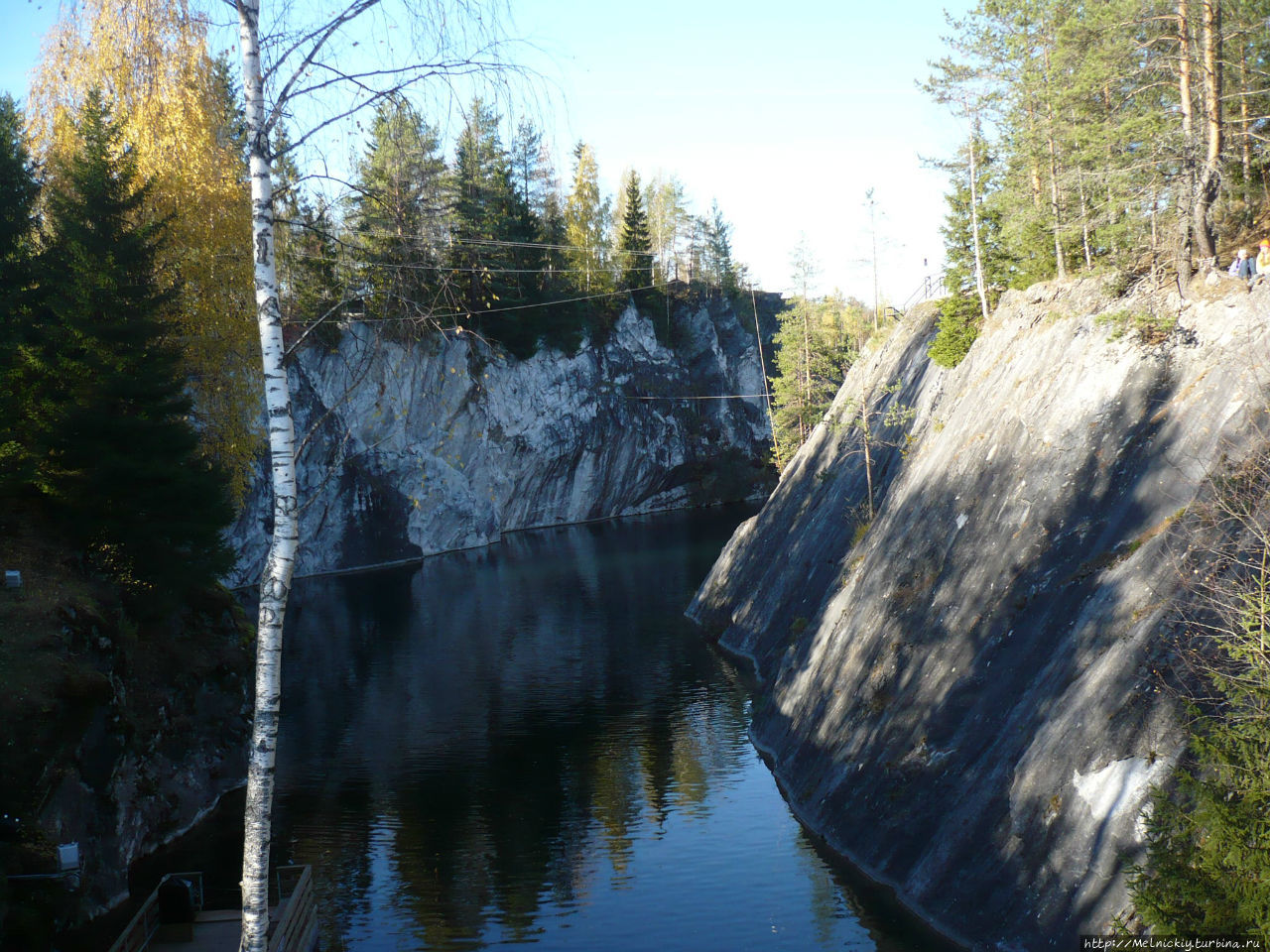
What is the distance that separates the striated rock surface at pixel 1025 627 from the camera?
1367 centimetres

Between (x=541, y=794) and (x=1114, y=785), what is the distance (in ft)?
49.1

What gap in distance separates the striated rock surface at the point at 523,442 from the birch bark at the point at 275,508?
3918 centimetres

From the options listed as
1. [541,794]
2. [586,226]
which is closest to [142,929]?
[541,794]

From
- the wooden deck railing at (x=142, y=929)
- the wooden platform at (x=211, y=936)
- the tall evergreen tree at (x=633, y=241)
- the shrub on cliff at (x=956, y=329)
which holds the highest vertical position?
the tall evergreen tree at (x=633, y=241)

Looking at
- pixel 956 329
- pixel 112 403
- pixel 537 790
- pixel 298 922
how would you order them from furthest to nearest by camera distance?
pixel 956 329
pixel 537 790
pixel 112 403
pixel 298 922

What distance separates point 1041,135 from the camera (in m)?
26.2

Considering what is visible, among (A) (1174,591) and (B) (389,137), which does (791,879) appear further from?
(B) (389,137)

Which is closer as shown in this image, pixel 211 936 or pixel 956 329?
pixel 211 936

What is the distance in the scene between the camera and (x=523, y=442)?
76.4 metres

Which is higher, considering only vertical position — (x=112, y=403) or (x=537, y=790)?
(x=112, y=403)

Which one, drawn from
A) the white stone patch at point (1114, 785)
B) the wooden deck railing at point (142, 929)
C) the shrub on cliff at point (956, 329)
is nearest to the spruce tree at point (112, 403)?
the wooden deck railing at point (142, 929)

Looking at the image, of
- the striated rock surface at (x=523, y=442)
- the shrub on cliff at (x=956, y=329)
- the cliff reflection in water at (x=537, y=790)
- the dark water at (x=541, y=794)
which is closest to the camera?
the dark water at (x=541, y=794)

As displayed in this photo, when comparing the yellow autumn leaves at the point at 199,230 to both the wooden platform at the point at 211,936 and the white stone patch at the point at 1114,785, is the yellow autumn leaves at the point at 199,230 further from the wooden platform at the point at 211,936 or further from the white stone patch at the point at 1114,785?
the white stone patch at the point at 1114,785

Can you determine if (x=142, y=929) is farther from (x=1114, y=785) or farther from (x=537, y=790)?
(x=1114, y=785)
